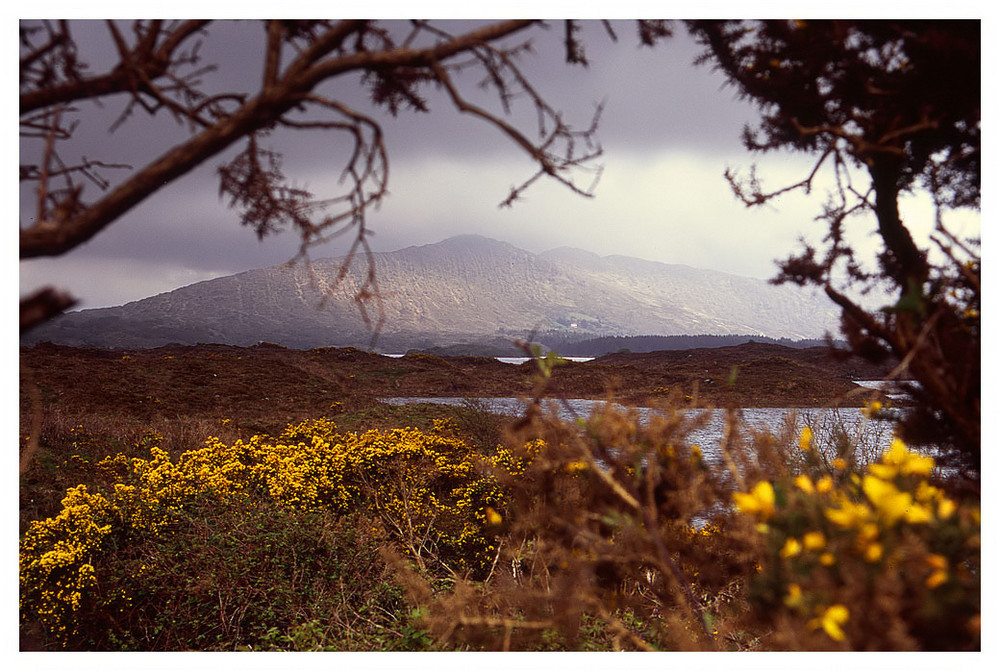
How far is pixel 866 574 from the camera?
3.51 feet

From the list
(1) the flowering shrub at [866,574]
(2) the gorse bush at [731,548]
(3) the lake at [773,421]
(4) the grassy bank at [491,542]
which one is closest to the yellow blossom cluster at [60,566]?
(4) the grassy bank at [491,542]

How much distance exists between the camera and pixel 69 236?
1414 millimetres

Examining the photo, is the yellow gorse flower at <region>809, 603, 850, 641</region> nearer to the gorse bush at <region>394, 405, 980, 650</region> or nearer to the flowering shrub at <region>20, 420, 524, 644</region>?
the gorse bush at <region>394, 405, 980, 650</region>

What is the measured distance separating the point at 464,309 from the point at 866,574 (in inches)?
203

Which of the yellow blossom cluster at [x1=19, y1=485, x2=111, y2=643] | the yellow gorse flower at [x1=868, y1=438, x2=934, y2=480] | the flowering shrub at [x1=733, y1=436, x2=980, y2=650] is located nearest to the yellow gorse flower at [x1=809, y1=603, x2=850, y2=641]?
the flowering shrub at [x1=733, y1=436, x2=980, y2=650]

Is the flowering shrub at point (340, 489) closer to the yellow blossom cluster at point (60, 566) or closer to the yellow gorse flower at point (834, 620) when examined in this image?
the yellow blossom cluster at point (60, 566)

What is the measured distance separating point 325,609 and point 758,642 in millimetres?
2395

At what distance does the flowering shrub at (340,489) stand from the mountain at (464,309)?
891mm

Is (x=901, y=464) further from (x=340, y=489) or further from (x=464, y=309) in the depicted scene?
(x=464, y=309)

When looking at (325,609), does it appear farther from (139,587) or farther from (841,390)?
(841,390)

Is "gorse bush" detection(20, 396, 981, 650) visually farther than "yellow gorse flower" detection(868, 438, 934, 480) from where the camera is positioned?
No

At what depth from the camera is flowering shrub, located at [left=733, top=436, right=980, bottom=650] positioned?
106cm

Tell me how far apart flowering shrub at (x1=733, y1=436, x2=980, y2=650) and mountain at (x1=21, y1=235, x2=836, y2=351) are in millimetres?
1262

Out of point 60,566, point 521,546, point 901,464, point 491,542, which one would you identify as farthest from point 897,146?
Result: point 60,566
